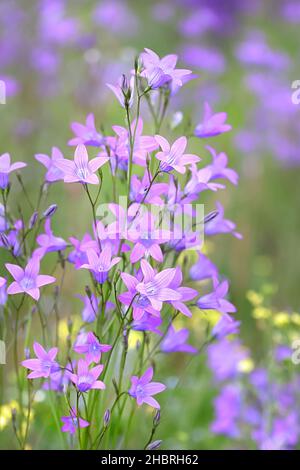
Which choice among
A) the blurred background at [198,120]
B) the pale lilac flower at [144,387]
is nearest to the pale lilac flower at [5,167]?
the pale lilac flower at [144,387]

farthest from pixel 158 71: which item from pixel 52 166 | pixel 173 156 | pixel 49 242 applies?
pixel 49 242

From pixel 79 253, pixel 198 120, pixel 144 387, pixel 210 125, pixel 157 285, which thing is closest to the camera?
pixel 157 285

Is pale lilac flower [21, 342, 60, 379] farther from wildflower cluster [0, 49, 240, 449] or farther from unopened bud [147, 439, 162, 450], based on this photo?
unopened bud [147, 439, 162, 450]

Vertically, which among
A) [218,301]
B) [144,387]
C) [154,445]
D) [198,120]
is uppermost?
[198,120]

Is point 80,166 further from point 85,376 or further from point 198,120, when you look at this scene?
point 198,120

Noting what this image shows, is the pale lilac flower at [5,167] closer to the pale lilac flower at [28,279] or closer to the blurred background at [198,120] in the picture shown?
the pale lilac flower at [28,279]

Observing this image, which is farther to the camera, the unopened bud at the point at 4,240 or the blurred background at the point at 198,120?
the blurred background at the point at 198,120
